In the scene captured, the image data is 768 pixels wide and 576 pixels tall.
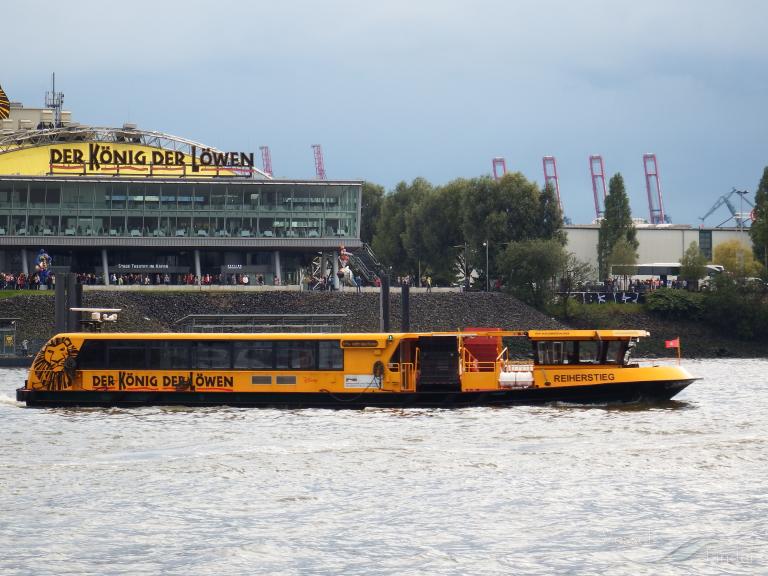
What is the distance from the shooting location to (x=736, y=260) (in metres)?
146

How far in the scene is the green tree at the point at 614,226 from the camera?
146m

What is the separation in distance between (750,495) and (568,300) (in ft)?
300

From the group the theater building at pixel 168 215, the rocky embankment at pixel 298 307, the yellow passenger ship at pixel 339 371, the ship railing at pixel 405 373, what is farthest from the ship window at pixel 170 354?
the theater building at pixel 168 215

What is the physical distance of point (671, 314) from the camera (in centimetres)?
12594

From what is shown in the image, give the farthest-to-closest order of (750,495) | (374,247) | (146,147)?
(374,247)
(146,147)
(750,495)

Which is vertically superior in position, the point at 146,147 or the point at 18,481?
the point at 146,147

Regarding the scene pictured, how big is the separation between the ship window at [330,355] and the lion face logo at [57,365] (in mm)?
9912

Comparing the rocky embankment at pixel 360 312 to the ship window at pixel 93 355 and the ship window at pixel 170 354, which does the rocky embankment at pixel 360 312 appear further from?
the ship window at pixel 170 354

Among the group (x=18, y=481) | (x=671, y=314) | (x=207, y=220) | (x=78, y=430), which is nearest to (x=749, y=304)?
(x=671, y=314)

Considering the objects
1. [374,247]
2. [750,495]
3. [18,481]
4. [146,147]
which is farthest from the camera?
[374,247]

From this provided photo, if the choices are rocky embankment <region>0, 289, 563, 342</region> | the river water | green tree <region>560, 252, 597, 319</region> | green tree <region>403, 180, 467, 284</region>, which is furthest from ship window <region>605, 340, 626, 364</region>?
green tree <region>403, 180, 467, 284</region>

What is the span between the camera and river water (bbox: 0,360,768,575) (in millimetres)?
27828

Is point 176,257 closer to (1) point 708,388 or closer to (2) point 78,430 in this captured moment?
(1) point 708,388

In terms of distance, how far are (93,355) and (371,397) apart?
1141cm
